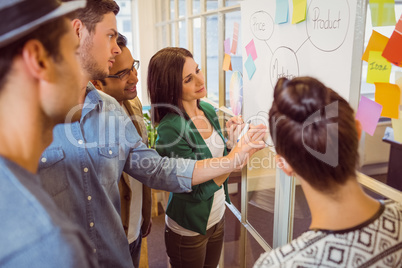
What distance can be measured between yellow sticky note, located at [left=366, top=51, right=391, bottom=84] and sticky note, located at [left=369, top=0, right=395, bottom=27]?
0.06 m

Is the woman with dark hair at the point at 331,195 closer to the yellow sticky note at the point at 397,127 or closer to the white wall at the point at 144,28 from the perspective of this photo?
the yellow sticky note at the point at 397,127

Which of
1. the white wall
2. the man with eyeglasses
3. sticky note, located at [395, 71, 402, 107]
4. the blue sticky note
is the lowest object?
the man with eyeglasses

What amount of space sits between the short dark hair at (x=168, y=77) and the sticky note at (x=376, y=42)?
825 mm

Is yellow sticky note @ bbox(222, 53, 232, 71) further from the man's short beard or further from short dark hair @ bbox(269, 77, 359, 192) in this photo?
short dark hair @ bbox(269, 77, 359, 192)

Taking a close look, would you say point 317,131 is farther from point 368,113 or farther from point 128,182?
point 128,182

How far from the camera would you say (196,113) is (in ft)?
4.93

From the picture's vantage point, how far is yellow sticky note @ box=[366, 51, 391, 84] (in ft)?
2.17

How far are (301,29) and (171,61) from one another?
0.63 metres

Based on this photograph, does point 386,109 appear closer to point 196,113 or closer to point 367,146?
point 367,146

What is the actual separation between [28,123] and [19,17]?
15cm

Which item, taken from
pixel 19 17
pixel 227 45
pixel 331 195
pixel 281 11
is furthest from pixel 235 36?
pixel 19 17

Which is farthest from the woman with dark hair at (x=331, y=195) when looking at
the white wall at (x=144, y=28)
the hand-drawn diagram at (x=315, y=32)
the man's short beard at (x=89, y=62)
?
the white wall at (x=144, y=28)

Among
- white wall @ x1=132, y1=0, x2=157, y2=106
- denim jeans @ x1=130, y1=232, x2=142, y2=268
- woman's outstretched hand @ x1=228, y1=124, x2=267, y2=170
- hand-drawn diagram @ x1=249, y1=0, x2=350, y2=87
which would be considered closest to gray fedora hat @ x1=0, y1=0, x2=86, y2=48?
hand-drawn diagram @ x1=249, y1=0, x2=350, y2=87

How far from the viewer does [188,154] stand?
135 cm
